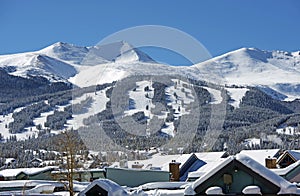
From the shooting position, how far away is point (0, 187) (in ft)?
140

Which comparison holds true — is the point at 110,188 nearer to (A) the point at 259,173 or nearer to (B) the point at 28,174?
(A) the point at 259,173

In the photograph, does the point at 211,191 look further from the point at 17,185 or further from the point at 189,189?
the point at 17,185

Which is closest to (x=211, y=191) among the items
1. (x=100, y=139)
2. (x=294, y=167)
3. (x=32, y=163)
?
(x=294, y=167)

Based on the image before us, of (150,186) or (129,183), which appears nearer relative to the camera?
(150,186)

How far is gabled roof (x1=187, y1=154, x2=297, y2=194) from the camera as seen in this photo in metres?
19.3

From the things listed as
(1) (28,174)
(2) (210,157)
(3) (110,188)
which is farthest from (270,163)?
(3) (110,188)

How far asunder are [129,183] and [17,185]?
24.6 ft

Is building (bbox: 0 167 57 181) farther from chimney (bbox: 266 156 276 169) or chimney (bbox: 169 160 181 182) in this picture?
chimney (bbox: 266 156 276 169)

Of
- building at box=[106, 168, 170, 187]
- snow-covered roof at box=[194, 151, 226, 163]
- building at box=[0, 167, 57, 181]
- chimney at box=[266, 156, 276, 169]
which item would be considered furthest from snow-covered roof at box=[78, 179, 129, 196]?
snow-covered roof at box=[194, 151, 226, 163]

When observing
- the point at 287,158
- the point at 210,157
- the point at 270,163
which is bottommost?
the point at 270,163

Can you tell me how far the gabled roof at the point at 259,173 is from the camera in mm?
19312

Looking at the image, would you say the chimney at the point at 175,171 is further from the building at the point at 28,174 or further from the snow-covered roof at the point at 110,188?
the snow-covered roof at the point at 110,188

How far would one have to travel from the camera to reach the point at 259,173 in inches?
787

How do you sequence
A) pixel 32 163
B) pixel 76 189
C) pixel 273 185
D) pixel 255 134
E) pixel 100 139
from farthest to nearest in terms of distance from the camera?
pixel 100 139 < pixel 255 134 < pixel 32 163 < pixel 76 189 < pixel 273 185
